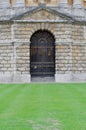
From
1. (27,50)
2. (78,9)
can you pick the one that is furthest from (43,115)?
(78,9)

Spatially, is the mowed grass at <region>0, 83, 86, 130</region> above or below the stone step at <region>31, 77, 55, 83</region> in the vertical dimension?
above

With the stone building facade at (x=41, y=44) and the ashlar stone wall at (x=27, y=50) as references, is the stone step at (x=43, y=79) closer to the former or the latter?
the stone building facade at (x=41, y=44)

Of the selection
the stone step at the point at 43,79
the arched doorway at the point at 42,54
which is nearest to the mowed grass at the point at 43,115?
the stone step at the point at 43,79

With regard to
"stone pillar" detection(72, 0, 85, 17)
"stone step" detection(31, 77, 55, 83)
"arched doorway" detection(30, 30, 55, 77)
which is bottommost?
"stone step" detection(31, 77, 55, 83)

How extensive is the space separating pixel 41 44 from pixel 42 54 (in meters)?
0.84

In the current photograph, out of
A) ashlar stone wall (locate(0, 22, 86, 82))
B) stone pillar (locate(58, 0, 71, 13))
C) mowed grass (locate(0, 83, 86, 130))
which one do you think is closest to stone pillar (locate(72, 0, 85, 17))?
stone pillar (locate(58, 0, 71, 13))

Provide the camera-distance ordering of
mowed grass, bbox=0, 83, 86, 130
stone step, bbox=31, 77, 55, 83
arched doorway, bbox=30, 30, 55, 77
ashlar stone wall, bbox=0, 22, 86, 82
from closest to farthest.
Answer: mowed grass, bbox=0, 83, 86, 130 → ashlar stone wall, bbox=0, 22, 86, 82 → stone step, bbox=31, 77, 55, 83 → arched doorway, bbox=30, 30, 55, 77

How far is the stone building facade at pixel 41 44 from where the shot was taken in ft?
129

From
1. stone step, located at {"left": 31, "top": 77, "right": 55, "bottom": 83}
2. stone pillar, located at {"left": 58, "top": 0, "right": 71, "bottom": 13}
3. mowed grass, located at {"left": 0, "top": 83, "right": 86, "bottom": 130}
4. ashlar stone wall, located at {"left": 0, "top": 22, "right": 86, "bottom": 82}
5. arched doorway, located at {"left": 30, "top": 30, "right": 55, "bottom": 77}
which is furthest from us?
stone pillar, located at {"left": 58, "top": 0, "right": 71, "bottom": 13}

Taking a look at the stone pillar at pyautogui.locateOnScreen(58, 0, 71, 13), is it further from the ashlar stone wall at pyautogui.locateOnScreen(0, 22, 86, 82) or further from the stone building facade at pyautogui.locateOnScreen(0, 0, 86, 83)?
the ashlar stone wall at pyautogui.locateOnScreen(0, 22, 86, 82)

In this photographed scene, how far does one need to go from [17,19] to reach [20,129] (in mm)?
28625

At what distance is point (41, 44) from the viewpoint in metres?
40.2

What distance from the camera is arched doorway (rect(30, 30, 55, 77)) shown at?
3981cm

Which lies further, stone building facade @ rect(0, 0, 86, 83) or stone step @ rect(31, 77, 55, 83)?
stone step @ rect(31, 77, 55, 83)
